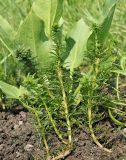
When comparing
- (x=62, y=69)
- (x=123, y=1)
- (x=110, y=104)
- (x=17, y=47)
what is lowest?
(x=110, y=104)

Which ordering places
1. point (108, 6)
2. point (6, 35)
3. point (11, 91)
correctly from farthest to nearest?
1. point (6, 35)
2. point (11, 91)
3. point (108, 6)

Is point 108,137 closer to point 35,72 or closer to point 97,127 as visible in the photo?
point 97,127

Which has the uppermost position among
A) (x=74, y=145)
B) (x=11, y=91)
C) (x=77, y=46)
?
(x=77, y=46)

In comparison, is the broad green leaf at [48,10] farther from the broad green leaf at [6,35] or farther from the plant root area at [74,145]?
the plant root area at [74,145]

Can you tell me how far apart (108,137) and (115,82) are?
36 centimetres

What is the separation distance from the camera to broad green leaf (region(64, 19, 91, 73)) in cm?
191

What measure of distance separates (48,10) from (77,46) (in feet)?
0.68

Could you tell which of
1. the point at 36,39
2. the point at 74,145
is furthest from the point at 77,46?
the point at 74,145

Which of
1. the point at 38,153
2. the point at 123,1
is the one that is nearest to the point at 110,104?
the point at 38,153

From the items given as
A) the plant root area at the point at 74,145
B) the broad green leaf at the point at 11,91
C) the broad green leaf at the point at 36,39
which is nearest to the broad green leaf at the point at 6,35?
the broad green leaf at the point at 36,39

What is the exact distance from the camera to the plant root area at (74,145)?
68.1 inches

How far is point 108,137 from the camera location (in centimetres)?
179

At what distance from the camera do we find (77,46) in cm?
193

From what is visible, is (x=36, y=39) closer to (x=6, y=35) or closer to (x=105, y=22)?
(x=6, y=35)
